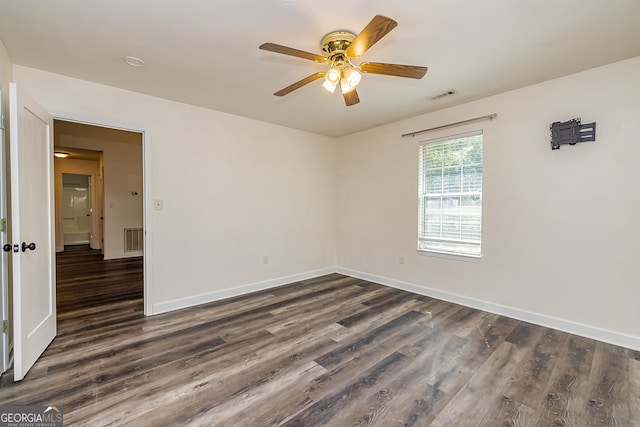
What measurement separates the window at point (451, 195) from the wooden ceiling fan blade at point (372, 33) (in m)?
2.32

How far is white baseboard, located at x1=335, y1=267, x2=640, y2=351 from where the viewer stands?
2547 millimetres

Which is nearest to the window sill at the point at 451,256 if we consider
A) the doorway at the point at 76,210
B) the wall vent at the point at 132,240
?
the wall vent at the point at 132,240

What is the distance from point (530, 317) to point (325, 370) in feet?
7.88

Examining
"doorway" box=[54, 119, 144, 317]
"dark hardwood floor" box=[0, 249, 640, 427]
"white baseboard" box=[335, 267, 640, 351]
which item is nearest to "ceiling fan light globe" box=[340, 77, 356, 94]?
"dark hardwood floor" box=[0, 249, 640, 427]

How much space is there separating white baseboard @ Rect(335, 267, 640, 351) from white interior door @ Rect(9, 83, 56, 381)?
156 inches

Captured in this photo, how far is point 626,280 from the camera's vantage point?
253 centimetres

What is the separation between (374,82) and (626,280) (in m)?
2.94

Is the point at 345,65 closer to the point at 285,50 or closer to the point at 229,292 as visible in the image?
the point at 285,50

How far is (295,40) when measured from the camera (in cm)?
215

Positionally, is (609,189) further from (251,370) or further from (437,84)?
(251,370)

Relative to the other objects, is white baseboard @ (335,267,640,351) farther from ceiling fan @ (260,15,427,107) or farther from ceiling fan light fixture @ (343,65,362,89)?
ceiling fan light fixture @ (343,65,362,89)

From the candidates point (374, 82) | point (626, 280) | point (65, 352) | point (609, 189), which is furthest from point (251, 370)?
point (609, 189)

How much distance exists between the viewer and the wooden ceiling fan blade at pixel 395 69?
1.96 meters

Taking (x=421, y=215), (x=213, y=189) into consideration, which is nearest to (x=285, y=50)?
(x=213, y=189)
